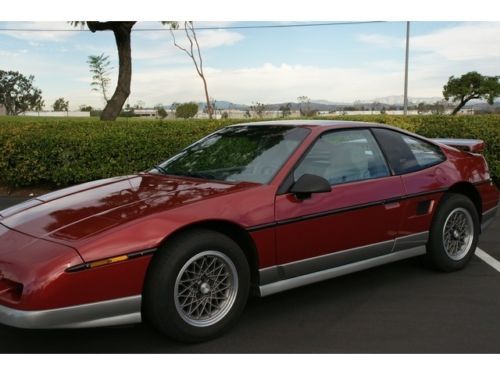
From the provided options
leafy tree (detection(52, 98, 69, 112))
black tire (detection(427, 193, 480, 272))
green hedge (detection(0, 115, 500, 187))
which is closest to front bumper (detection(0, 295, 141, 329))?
black tire (detection(427, 193, 480, 272))

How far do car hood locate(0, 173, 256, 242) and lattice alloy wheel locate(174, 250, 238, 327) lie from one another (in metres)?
0.40

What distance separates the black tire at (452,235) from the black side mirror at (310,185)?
4.88 ft

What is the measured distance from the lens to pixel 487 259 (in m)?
5.10

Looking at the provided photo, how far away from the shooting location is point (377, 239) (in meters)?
4.04

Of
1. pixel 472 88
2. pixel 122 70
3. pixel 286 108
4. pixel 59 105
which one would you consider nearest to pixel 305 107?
pixel 286 108

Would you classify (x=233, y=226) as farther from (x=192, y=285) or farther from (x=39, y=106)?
(x=39, y=106)

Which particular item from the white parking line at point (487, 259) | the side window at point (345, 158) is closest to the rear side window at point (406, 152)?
the side window at point (345, 158)

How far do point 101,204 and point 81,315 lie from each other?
2.90 feet

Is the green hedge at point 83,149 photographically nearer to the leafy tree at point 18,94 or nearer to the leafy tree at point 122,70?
the leafy tree at point 122,70

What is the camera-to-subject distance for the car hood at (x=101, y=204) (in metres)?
3.10

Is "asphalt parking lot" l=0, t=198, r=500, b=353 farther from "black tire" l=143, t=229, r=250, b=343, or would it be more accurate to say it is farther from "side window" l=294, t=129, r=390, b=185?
"side window" l=294, t=129, r=390, b=185

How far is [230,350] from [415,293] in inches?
A: 70.3

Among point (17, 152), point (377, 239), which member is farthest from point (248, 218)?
point (17, 152)

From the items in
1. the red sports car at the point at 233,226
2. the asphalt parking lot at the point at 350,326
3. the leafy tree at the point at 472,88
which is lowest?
the asphalt parking lot at the point at 350,326
